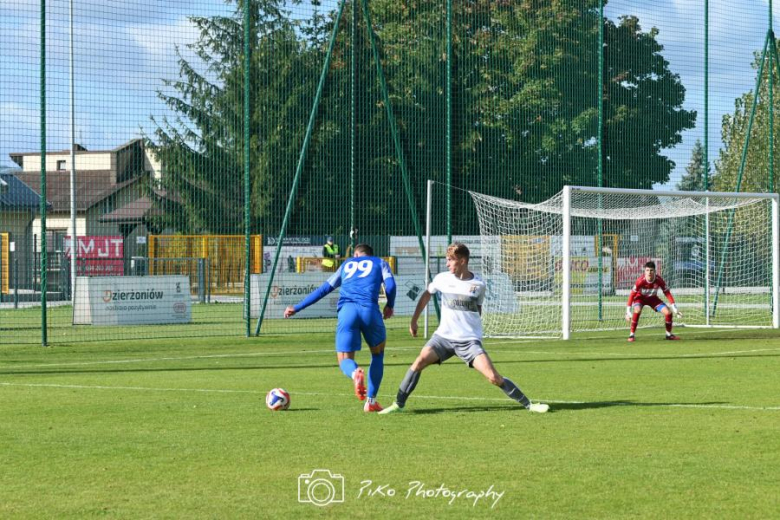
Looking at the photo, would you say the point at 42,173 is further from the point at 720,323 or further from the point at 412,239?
the point at 720,323

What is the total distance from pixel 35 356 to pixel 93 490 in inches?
521

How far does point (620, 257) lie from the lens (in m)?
31.9

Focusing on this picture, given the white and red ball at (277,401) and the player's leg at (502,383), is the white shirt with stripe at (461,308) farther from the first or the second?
the white and red ball at (277,401)

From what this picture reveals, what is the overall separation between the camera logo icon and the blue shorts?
440 centimetres

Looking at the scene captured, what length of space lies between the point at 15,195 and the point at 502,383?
62.1 feet

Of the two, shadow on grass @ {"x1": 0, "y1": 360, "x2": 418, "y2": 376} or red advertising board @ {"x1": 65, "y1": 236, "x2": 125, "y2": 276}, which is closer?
shadow on grass @ {"x1": 0, "y1": 360, "x2": 418, "y2": 376}

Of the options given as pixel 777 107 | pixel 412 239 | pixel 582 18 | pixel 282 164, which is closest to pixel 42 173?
pixel 282 164

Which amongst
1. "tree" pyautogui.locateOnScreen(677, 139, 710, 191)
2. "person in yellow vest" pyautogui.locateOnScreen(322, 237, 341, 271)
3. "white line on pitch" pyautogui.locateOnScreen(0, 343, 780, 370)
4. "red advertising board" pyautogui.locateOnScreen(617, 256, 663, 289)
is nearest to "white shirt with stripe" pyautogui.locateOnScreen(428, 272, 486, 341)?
"white line on pitch" pyautogui.locateOnScreen(0, 343, 780, 370)

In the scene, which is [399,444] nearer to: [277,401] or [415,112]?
[277,401]

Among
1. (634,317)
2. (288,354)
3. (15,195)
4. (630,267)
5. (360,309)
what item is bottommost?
(288,354)

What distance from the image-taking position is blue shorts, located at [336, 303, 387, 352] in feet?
41.8

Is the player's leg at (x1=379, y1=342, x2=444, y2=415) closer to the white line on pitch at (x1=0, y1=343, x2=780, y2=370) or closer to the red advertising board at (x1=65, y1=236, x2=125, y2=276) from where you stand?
the white line on pitch at (x1=0, y1=343, x2=780, y2=370)

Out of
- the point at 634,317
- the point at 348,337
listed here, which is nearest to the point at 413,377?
the point at 348,337

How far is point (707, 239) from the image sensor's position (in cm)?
2998
